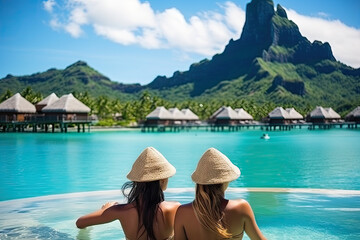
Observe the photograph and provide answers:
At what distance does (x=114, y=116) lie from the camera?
244ft

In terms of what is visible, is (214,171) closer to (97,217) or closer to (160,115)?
(97,217)

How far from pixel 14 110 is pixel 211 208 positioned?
157ft

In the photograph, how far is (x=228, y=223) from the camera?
2.39 meters

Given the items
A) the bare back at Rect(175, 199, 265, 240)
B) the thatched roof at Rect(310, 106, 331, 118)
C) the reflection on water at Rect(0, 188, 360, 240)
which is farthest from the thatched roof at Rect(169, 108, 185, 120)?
the bare back at Rect(175, 199, 265, 240)

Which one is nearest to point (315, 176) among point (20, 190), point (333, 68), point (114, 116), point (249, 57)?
point (20, 190)

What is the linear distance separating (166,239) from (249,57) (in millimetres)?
162318

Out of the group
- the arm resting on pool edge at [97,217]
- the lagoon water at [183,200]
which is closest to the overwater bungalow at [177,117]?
the lagoon water at [183,200]

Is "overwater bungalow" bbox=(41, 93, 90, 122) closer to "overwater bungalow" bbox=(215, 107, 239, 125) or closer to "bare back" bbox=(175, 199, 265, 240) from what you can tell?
"overwater bungalow" bbox=(215, 107, 239, 125)

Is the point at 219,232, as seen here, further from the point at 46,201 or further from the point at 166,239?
the point at 46,201

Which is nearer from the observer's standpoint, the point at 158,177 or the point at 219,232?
the point at 219,232

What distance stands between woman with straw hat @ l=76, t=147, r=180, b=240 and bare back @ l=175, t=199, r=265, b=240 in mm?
194

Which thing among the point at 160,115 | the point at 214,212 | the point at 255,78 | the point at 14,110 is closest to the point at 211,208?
the point at 214,212

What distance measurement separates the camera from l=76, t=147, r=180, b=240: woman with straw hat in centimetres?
260

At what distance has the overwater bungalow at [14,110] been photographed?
46.6 metres
